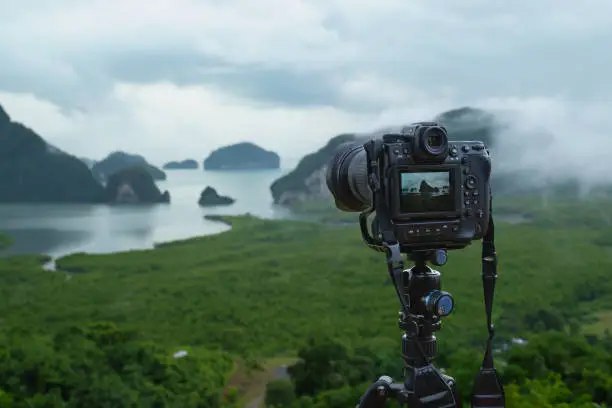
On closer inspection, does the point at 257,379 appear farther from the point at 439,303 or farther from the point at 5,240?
the point at 5,240

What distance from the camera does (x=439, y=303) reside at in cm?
136

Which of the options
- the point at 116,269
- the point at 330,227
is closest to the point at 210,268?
the point at 116,269

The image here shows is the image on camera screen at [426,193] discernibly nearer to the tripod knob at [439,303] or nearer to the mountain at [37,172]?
the tripod knob at [439,303]

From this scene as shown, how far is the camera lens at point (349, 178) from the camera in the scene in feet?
4.86

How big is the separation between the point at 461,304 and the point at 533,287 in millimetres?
2546

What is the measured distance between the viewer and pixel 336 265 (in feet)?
51.4

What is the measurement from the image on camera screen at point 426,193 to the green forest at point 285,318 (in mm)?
1686

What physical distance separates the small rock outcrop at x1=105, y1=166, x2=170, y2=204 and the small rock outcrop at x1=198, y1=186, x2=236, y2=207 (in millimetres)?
2337

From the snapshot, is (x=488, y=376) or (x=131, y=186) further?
(x=131, y=186)

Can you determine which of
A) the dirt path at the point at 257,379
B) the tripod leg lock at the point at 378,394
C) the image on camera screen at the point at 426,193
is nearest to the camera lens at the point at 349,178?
the image on camera screen at the point at 426,193

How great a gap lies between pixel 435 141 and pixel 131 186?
29.6 metres

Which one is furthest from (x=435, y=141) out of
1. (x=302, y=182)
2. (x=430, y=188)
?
(x=302, y=182)

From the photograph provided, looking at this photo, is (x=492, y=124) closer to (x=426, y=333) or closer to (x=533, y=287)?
(x=533, y=287)

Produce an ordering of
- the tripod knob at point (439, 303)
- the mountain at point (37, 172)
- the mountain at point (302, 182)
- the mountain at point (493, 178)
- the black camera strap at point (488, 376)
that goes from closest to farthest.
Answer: the tripod knob at point (439, 303), the black camera strap at point (488, 376), the mountain at point (493, 178), the mountain at point (302, 182), the mountain at point (37, 172)
